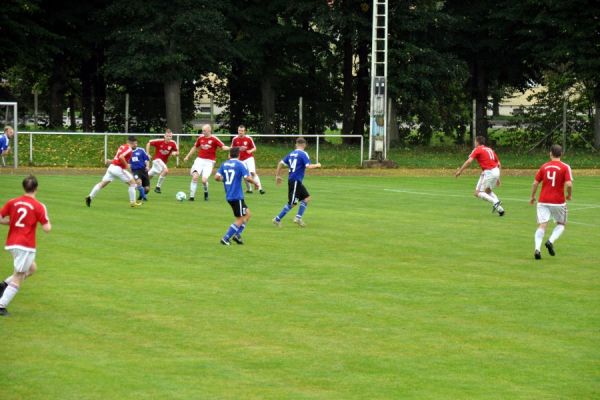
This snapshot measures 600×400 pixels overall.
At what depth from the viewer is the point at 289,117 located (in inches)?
2351

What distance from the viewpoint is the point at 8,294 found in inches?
577

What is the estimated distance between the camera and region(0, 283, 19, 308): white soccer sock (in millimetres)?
14633

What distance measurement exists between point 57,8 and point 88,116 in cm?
545

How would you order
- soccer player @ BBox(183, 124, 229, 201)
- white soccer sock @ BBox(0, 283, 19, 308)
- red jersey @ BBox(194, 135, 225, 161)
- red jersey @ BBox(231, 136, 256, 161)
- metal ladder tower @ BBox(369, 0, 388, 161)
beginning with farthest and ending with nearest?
metal ladder tower @ BBox(369, 0, 388, 161) → red jersey @ BBox(231, 136, 256, 161) → red jersey @ BBox(194, 135, 225, 161) → soccer player @ BBox(183, 124, 229, 201) → white soccer sock @ BBox(0, 283, 19, 308)

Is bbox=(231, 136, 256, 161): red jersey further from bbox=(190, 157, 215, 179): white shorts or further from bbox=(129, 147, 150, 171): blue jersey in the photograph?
bbox=(129, 147, 150, 171): blue jersey

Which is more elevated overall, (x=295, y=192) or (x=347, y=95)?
(x=347, y=95)

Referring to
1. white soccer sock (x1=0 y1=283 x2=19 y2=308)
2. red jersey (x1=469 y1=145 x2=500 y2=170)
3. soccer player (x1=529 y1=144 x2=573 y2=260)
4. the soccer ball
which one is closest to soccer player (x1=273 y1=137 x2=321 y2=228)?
red jersey (x1=469 y1=145 x2=500 y2=170)

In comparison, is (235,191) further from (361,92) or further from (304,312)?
(361,92)

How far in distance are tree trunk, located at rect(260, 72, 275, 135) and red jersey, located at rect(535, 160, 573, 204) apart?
1469 inches

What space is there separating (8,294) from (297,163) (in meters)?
11.5

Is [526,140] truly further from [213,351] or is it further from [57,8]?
[213,351]

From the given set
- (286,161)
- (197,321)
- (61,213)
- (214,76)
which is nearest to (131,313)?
(197,321)

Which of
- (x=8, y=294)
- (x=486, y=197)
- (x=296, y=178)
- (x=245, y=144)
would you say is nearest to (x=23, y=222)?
(x=8, y=294)

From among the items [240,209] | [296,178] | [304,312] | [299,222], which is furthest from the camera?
[299,222]
